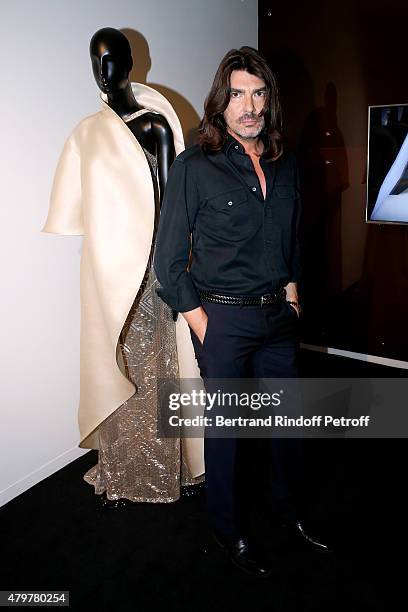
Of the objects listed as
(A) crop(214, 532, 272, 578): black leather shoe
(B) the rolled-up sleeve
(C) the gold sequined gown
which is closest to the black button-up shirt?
(B) the rolled-up sleeve

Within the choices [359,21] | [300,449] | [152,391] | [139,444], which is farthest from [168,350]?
[359,21]

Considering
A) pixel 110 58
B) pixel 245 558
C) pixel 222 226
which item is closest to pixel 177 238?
pixel 222 226

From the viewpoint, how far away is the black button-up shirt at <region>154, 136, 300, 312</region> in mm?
1814

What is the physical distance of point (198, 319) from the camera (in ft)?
6.16

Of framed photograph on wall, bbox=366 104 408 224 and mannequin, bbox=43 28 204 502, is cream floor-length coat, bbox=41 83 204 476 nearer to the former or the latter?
mannequin, bbox=43 28 204 502

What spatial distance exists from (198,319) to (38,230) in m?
0.84

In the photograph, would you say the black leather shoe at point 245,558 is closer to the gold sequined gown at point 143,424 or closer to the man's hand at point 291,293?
the gold sequined gown at point 143,424

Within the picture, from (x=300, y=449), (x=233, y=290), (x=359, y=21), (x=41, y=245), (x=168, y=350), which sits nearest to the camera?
(x=233, y=290)

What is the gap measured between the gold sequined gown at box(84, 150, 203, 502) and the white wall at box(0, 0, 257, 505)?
359mm

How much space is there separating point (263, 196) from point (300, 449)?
846 mm

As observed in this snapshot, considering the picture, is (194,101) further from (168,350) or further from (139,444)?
(139,444)

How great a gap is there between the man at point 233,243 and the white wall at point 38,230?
0.69m

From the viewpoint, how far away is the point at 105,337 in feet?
6.77

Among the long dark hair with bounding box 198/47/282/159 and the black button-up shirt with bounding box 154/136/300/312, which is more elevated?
the long dark hair with bounding box 198/47/282/159
